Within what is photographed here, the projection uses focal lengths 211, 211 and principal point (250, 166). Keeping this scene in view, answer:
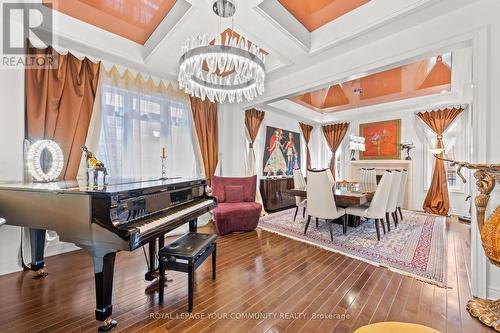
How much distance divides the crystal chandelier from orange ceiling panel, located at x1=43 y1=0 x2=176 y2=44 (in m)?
0.74

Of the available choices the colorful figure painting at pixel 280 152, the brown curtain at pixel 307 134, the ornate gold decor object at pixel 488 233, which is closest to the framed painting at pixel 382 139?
the brown curtain at pixel 307 134

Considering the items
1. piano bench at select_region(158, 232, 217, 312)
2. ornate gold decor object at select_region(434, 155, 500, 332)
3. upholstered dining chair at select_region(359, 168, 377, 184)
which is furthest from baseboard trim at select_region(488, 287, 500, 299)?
upholstered dining chair at select_region(359, 168, 377, 184)

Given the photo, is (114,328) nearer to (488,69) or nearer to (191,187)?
(191,187)

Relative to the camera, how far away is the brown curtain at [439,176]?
16.5 ft

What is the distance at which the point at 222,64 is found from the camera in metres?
2.09

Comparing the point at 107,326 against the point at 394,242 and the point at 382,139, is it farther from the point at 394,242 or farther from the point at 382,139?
the point at 382,139

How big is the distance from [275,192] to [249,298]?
3.64 meters

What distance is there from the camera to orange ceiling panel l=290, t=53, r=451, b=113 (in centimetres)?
420

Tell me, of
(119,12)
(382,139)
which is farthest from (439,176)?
(119,12)

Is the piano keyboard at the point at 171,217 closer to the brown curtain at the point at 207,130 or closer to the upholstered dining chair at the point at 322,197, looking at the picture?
the upholstered dining chair at the point at 322,197

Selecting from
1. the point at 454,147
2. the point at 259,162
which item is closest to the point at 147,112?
the point at 259,162

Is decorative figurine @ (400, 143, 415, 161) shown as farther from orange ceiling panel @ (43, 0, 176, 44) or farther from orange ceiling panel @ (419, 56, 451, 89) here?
orange ceiling panel @ (43, 0, 176, 44)

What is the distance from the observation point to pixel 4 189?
185 cm

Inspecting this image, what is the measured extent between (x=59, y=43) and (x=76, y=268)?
2.89m
